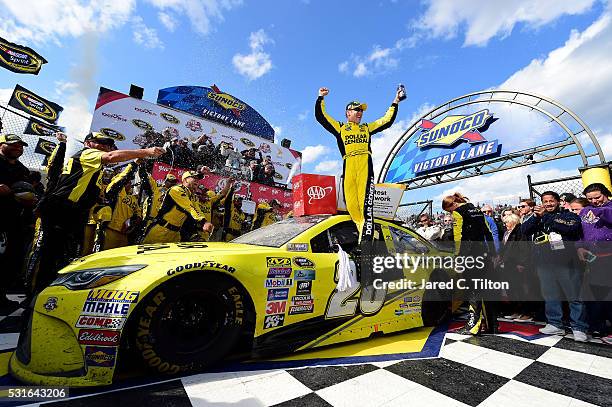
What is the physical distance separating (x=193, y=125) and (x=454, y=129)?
500 inches

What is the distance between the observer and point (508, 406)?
1594mm

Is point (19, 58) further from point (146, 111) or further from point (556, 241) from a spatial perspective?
point (556, 241)

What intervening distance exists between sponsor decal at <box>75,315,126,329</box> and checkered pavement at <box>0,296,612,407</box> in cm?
33

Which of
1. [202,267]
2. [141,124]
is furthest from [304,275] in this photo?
[141,124]

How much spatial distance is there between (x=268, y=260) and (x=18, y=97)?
14.2 meters

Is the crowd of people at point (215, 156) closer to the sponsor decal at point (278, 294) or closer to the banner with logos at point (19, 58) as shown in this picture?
the banner with logos at point (19, 58)

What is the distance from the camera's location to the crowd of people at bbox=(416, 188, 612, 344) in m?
2.85

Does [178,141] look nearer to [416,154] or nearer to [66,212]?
[416,154]

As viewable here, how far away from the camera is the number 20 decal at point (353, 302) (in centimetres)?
236

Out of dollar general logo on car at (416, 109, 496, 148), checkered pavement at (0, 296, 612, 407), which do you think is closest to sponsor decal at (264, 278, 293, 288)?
checkered pavement at (0, 296, 612, 407)

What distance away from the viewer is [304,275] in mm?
2250

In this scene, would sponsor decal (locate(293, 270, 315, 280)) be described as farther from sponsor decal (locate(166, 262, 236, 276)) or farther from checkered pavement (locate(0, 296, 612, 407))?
checkered pavement (locate(0, 296, 612, 407))

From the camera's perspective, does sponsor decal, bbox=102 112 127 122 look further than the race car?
Yes

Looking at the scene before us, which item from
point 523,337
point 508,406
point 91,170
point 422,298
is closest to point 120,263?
point 91,170
